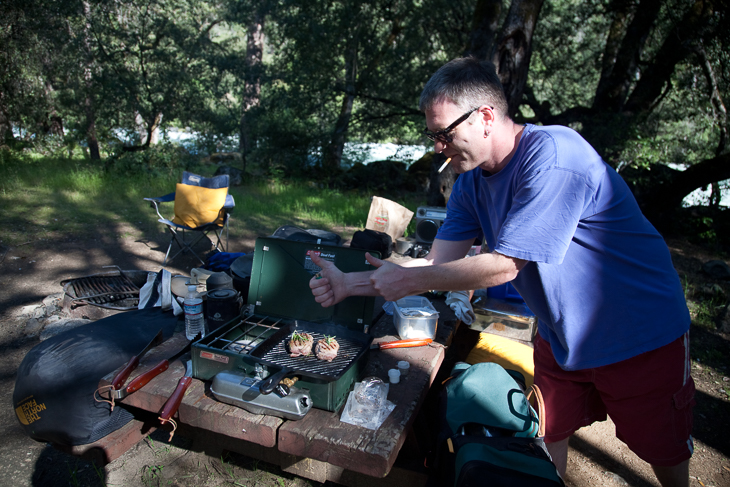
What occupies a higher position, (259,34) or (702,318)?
(259,34)

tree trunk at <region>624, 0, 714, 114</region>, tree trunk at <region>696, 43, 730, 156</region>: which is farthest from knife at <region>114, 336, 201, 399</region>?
tree trunk at <region>624, 0, 714, 114</region>

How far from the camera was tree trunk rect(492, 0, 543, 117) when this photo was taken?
6246 millimetres

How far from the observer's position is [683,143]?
8867 millimetres

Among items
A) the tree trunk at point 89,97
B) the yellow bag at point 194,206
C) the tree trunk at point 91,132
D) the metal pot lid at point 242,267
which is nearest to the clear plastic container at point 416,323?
the metal pot lid at point 242,267

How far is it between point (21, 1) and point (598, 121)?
12.1 m

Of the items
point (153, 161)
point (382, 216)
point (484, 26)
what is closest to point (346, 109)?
point (153, 161)

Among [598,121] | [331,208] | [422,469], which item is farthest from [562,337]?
[598,121]

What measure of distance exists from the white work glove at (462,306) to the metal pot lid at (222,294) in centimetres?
140

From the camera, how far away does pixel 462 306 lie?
2871mm

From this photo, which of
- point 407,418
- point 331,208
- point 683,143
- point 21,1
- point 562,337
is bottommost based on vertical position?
point 331,208

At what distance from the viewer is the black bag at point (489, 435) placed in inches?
59.7

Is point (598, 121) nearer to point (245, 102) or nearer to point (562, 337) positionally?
point (562, 337)

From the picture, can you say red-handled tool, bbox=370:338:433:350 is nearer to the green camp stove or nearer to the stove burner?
the green camp stove

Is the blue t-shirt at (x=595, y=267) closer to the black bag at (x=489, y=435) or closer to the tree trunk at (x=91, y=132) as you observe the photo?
the black bag at (x=489, y=435)
